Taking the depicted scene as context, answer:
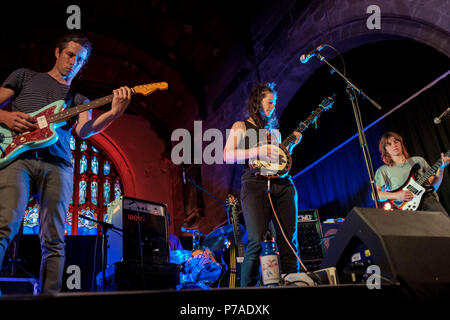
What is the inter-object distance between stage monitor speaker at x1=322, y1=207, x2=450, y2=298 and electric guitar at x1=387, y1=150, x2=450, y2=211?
103 inches

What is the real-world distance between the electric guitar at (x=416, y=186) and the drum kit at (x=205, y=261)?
2223 millimetres

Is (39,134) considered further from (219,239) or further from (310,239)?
(219,239)

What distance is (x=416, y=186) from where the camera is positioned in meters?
4.30

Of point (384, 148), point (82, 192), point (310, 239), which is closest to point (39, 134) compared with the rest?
point (310, 239)

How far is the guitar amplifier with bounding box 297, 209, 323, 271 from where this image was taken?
4.62 meters

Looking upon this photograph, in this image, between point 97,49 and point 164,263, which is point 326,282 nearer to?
point 164,263

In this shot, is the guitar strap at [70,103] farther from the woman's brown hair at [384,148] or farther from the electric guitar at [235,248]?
the woman's brown hair at [384,148]

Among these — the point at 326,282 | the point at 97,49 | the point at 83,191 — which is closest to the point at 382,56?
the point at 326,282

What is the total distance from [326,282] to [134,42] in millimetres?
7983

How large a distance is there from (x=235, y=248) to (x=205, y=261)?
0.60 metres

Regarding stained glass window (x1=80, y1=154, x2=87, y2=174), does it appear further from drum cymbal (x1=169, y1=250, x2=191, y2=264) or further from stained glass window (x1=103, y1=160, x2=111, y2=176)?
drum cymbal (x1=169, y1=250, x2=191, y2=264)

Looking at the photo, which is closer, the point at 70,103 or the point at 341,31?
the point at 70,103
